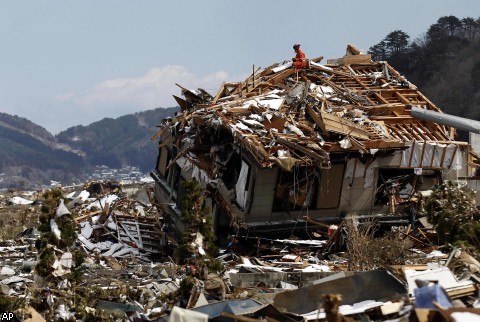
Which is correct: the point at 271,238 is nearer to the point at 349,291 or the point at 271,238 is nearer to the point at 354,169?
the point at 354,169

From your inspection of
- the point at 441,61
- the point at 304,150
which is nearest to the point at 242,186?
the point at 304,150

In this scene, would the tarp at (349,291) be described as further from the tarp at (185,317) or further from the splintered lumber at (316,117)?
the splintered lumber at (316,117)

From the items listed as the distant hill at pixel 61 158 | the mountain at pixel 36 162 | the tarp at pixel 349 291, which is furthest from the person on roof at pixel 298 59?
the distant hill at pixel 61 158

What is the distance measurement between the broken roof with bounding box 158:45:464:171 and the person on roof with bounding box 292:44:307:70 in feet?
0.64

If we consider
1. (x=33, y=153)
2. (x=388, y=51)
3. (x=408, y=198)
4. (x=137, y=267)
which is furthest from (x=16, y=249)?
(x=33, y=153)

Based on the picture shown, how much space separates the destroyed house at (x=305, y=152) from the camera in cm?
2086

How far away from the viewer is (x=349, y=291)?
1278 cm

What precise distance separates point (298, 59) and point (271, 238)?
22.0 ft

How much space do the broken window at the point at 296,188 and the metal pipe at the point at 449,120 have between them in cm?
299

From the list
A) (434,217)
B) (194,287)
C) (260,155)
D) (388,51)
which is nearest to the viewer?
(194,287)

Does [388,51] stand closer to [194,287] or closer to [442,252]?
[442,252]

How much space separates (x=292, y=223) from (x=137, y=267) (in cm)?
400

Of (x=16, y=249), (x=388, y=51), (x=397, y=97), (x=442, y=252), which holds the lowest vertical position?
(x=16, y=249)

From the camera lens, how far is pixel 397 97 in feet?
82.6
